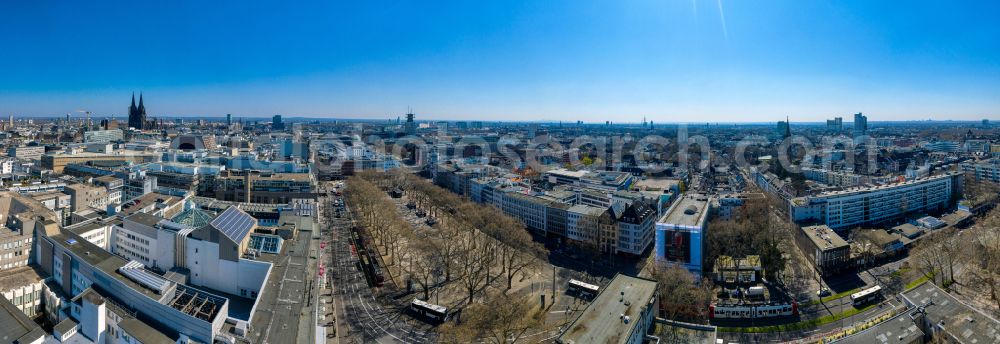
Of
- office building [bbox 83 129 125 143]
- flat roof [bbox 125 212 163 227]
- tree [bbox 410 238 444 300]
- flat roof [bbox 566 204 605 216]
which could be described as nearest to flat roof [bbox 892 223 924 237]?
flat roof [bbox 566 204 605 216]

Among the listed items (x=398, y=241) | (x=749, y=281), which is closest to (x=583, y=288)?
(x=749, y=281)

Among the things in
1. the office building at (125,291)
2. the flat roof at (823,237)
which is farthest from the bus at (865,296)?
the office building at (125,291)

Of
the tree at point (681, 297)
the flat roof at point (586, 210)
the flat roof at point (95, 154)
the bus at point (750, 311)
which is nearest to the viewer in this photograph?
the tree at point (681, 297)

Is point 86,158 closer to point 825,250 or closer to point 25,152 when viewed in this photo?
point 25,152

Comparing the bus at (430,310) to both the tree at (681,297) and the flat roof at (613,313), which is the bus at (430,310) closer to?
the flat roof at (613,313)

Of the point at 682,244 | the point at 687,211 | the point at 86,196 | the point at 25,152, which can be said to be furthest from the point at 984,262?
the point at 25,152

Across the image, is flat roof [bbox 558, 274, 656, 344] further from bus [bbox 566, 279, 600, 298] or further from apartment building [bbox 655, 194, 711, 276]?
apartment building [bbox 655, 194, 711, 276]

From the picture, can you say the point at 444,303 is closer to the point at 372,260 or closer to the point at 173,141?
the point at 372,260
